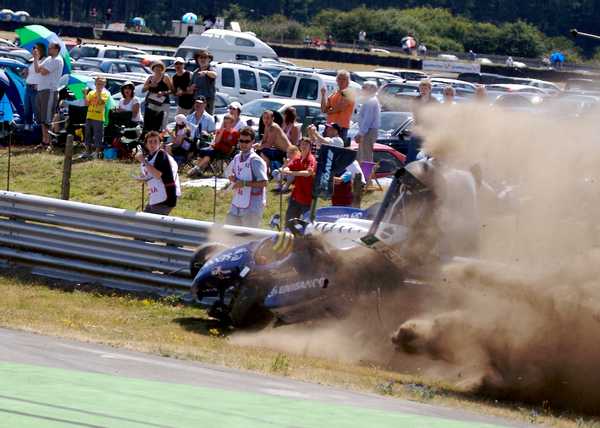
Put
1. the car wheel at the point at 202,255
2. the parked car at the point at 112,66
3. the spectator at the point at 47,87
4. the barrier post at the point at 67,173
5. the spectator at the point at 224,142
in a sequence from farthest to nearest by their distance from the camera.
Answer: the parked car at the point at 112,66, the spectator at the point at 47,87, the spectator at the point at 224,142, the barrier post at the point at 67,173, the car wheel at the point at 202,255

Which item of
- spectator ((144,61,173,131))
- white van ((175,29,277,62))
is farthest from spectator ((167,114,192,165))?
white van ((175,29,277,62))

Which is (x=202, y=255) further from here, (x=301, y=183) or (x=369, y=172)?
(x=369, y=172)

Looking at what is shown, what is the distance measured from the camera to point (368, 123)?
19.1 m

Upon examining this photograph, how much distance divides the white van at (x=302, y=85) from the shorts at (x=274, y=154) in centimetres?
1120

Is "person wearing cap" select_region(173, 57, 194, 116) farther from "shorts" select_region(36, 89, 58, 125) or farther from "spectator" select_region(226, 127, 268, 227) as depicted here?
"spectator" select_region(226, 127, 268, 227)

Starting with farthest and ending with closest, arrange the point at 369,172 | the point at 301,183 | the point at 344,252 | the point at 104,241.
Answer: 1. the point at 369,172
2. the point at 301,183
3. the point at 104,241
4. the point at 344,252

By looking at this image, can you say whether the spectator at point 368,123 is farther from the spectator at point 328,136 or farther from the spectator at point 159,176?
the spectator at point 159,176

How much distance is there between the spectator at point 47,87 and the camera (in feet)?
74.1

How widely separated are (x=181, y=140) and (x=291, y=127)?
83.2 inches

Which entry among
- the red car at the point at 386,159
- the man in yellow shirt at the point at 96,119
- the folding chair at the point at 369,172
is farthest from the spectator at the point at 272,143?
the man in yellow shirt at the point at 96,119

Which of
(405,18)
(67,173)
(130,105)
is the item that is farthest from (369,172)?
(405,18)

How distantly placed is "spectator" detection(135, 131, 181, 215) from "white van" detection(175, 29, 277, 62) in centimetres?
3355

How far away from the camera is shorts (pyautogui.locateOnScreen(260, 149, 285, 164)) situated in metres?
18.8

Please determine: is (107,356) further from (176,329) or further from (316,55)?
(316,55)
